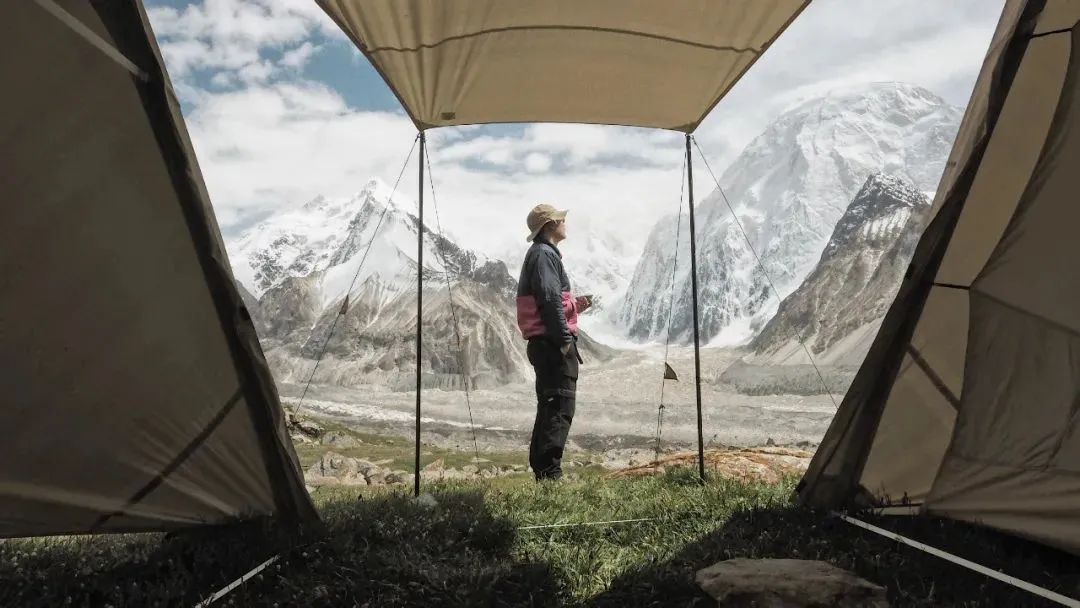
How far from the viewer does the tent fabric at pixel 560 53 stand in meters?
4.73

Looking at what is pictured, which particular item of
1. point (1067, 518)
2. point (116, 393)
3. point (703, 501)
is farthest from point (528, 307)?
point (1067, 518)

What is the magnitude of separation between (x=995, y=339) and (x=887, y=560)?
4.35 feet

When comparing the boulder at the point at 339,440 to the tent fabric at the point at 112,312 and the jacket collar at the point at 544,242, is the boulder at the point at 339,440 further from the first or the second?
the tent fabric at the point at 112,312

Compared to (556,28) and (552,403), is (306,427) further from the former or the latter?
(556,28)

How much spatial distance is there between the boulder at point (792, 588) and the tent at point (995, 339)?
1.07 m

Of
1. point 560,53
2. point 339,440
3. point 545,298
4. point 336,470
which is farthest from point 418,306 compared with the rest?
point 339,440

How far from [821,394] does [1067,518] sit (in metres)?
17.4

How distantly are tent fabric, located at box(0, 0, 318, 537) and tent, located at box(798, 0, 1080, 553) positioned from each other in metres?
3.18

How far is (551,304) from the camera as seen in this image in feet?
19.6

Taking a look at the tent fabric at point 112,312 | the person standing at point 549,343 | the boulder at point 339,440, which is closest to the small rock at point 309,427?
the boulder at point 339,440

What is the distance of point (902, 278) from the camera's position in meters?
3.97

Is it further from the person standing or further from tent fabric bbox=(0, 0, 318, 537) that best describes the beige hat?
tent fabric bbox=(0, 0, 318, 537)

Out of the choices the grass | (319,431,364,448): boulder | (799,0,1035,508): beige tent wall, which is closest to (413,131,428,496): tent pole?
the grass

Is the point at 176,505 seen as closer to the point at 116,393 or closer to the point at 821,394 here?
the point at 116,393
